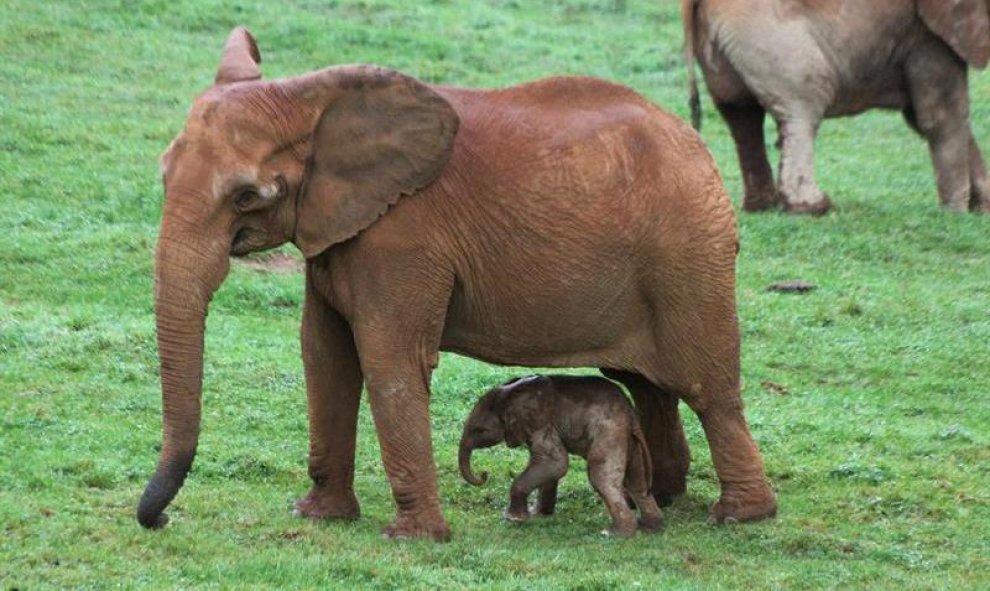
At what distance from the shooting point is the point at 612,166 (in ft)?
32.4

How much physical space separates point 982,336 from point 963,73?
13.3 feet

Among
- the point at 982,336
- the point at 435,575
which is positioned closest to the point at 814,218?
the point at 982,336

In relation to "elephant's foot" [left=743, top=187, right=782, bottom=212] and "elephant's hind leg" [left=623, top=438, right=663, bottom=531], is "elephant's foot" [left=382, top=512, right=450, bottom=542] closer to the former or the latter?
"elephant's hind leg" [left=623, top=438, right=663, bottom=531]

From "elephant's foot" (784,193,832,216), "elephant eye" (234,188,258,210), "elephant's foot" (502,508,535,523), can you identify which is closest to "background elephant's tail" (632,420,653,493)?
"elephant's foot" (502,508,535,523)

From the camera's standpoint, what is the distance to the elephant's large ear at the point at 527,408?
32.8ft

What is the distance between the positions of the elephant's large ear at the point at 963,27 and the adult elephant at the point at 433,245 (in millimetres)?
7792

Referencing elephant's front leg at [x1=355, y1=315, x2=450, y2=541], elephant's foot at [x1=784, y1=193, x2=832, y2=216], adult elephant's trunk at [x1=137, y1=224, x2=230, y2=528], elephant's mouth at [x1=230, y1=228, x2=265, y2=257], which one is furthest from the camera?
elephant's foot at [x1=784, y1=193, x2=832, y2=216]

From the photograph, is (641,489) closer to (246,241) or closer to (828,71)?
(246,241)

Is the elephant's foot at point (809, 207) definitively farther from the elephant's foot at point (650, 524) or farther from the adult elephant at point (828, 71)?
the elephant's foot at point (650, 524)

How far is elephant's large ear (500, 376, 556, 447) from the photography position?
10.0 meters

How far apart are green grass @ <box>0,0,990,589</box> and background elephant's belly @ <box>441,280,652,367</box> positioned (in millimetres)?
804

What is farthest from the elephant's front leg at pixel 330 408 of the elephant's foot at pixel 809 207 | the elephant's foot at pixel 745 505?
the elephant's foot at pixel 809 207

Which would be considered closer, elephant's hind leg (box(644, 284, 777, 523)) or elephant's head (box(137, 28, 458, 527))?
elephant's head (box(137, 28, 458, 527))

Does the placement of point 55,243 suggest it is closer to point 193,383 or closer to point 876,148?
point 193,383
